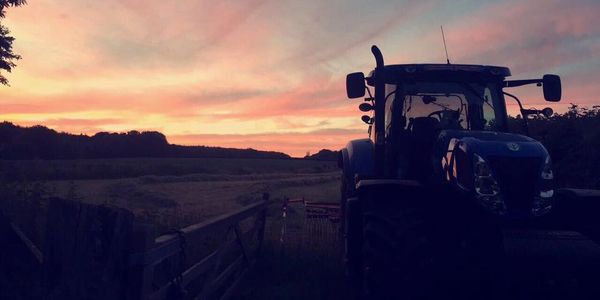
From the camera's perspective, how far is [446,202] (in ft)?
19.8

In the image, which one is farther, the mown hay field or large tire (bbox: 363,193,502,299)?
the mown hay field

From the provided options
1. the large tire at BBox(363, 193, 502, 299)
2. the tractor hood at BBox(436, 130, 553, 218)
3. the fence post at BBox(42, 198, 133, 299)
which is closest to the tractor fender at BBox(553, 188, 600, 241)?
the tractor hood at BBox(436, 130, 553, 218)

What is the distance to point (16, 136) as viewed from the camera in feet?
168

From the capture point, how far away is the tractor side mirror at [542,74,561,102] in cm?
700

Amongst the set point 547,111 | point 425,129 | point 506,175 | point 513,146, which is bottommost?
point 506,175

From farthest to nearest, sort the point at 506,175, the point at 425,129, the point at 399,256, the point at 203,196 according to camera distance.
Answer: the point at 203,196 → the point at 425,129 → the point at 506,175 → the point at 399,256

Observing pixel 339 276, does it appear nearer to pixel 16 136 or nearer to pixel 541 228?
pixel 541 228

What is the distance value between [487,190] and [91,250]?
11.8ft

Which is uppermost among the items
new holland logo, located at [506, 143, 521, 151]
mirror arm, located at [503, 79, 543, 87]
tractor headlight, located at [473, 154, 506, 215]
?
mirror arm, located at [503, 79, 543, 87]

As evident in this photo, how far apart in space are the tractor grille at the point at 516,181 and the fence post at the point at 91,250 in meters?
3.52

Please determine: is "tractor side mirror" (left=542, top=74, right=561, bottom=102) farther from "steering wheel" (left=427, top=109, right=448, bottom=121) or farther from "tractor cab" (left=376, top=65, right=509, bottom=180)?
"steering wheel" (left=427, top=109, right=448, bottom=121)

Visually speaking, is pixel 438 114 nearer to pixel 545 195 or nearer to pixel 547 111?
pixel 547 111

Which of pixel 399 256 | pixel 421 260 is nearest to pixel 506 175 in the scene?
pixel 421 260

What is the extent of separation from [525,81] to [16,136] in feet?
171
